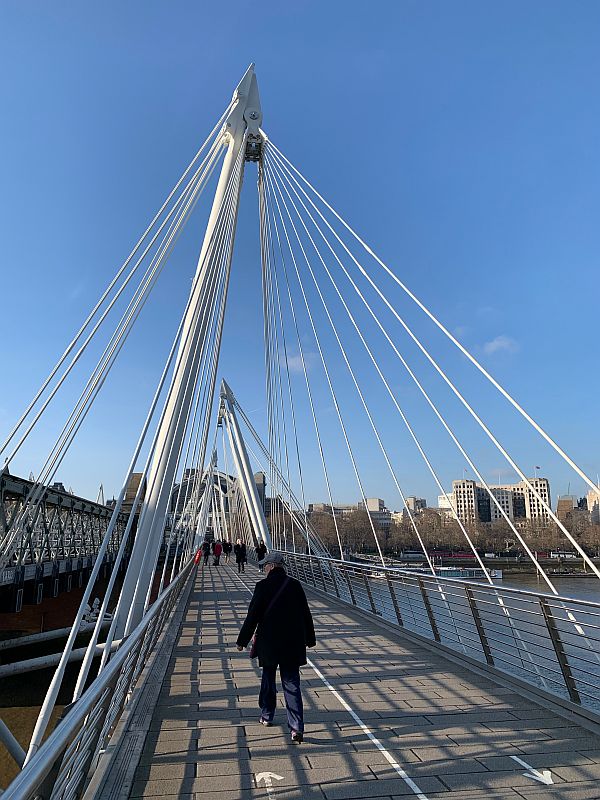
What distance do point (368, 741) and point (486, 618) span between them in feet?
26.8

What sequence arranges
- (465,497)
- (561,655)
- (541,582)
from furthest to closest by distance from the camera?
(465,497) → (541,582) → (561,655)

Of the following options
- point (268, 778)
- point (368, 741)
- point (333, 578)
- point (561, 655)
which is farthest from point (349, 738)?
point (333, 578)

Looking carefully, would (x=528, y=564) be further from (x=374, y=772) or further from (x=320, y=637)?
(x=374, y=772)

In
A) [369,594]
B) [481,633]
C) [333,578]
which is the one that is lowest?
[481,633]

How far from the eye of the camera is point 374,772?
11.9 feet

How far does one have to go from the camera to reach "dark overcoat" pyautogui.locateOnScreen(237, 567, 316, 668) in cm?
434

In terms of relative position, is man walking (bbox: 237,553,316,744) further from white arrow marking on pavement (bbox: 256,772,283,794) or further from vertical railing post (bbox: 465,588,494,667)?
vertical railing post (bbox: 465,588,494,667)

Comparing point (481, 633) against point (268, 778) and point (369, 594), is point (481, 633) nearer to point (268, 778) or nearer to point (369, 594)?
point (268, 778)

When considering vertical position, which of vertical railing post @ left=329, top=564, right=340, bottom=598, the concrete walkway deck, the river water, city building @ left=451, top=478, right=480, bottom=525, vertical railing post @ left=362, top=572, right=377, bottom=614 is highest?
city building @ left=451, top=478, right=480, bottom=525

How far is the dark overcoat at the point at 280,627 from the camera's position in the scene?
4340 millimetres

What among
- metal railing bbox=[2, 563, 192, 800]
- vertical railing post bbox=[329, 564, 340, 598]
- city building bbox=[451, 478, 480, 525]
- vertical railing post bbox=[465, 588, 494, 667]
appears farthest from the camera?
city building bbox=[451, 478, 480, 525]

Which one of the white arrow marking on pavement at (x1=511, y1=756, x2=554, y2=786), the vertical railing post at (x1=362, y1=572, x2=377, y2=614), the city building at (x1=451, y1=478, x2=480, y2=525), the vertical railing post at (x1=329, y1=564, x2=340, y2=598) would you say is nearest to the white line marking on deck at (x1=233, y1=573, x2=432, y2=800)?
the white arrow marking on pavement at (x1=511, y1=756, x2=554, y2=786)

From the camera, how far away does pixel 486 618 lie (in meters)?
11.5

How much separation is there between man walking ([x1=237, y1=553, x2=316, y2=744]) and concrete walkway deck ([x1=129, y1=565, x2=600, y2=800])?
0.72ft
